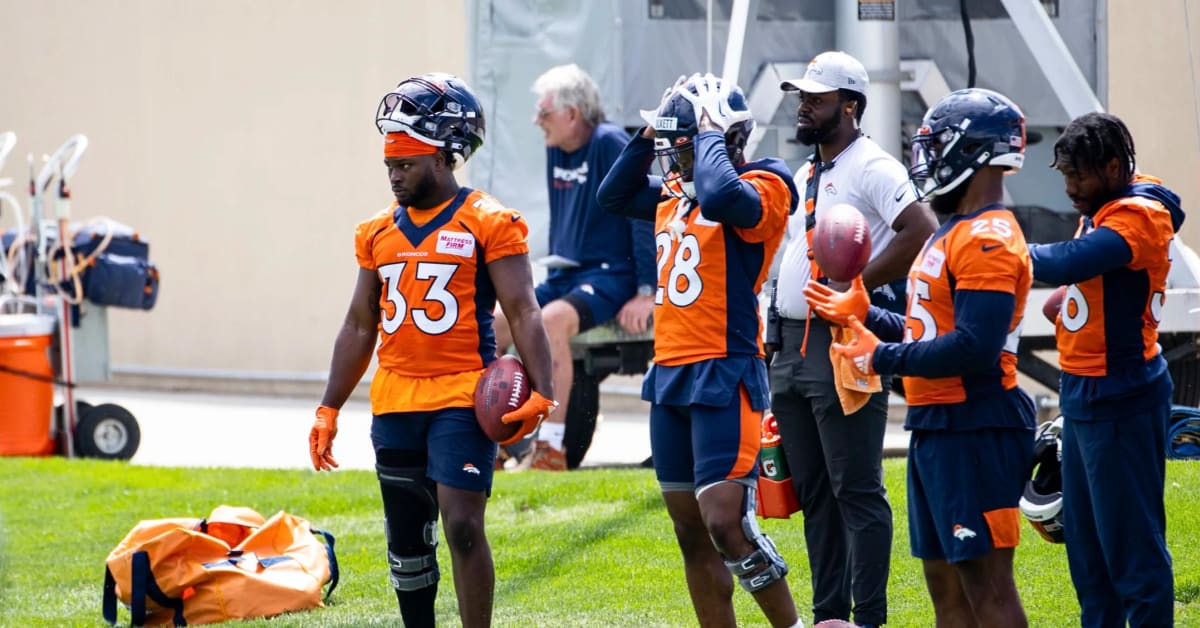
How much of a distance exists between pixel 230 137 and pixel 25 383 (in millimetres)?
5400

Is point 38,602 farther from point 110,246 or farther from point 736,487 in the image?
point 110,246

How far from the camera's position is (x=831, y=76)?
562 centimetres

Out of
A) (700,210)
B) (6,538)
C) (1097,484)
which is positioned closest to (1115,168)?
(1097,484)

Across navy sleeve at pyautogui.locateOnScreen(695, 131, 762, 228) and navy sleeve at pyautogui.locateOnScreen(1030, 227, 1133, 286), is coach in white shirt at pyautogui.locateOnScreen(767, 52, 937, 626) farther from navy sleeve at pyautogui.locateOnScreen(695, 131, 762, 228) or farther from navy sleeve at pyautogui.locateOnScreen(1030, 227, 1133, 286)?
navy sleeve at pyautogui.locateOnScreen(1030, 227, 1133, 286)

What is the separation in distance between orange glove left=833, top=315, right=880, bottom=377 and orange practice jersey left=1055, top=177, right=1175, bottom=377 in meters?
0.92

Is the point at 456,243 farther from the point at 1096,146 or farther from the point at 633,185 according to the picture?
the point at 1096,146

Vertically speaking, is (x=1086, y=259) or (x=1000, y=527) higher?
(x=1086, y=259)

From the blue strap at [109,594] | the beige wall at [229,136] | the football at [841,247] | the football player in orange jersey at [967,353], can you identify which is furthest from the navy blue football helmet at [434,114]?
the beige wall at [229,136]

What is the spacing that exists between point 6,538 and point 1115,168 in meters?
6.34

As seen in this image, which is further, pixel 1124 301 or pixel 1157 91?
pixel 1157 91

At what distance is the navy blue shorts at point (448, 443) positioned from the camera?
520 centimetres

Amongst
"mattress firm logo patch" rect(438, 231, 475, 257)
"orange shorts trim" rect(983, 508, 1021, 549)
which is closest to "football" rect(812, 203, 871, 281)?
"orange shorts trim" rect(983, 508, 1021, 549)

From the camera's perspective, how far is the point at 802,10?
9.81m

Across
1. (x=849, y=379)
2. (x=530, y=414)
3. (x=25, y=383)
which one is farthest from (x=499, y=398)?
(x=25, y=383)
